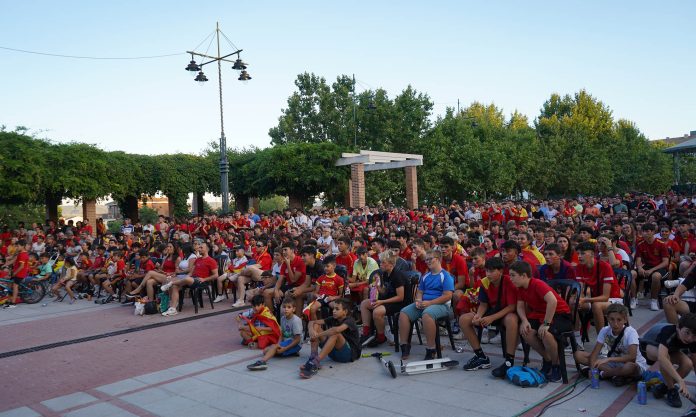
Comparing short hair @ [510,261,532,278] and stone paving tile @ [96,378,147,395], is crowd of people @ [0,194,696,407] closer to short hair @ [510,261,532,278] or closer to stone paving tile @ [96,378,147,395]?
short hair @ [510,261,532,278]

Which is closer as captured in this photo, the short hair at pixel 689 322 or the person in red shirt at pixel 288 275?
the short hair at pixel 689 322

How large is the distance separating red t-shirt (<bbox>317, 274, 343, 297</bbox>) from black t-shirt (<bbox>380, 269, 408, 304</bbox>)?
82 cm

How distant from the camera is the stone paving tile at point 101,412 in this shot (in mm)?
5215

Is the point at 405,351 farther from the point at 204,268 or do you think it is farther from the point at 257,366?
the point at 204,268

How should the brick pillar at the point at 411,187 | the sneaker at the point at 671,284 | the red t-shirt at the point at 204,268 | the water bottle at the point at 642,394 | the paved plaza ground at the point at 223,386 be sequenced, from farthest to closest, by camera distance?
the brick pillar at the point at 411,187, the red t-shirt at the point at 204,268, the sneaker at the point at 671,284, the paved plaza ground at the point at 223,386, the water bottle at the point at 642,394

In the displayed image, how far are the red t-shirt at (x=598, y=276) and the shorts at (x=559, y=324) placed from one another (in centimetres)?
106

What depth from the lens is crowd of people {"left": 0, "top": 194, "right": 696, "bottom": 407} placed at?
211 inches

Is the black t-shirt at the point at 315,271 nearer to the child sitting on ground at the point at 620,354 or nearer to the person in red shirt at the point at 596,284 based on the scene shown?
the person in red shirt at the point at 596,284

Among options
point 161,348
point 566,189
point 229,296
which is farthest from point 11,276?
point 566,189

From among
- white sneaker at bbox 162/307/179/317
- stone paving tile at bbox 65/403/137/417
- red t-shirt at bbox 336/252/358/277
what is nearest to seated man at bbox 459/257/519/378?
red t-shirt at bbox 336/252/358/277

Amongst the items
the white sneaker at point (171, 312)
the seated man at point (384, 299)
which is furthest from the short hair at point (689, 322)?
the white sneaker at point (171, 312)

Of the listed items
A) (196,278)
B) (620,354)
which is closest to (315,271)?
(196,278)

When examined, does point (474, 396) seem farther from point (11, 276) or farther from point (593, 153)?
point (593, 153)

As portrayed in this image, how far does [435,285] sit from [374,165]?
19.8m
